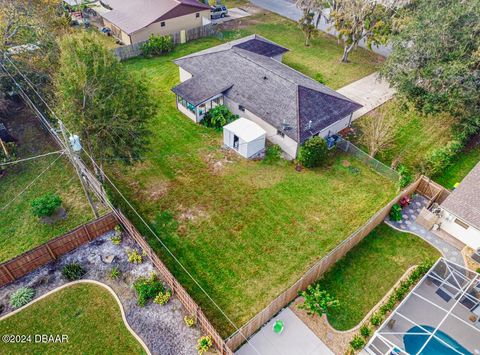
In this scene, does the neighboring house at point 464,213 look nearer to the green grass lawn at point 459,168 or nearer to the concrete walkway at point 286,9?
the green grass lawn at point 459,168

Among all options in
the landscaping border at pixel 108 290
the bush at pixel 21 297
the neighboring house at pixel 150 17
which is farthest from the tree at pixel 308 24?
the bush at pixel 21 297

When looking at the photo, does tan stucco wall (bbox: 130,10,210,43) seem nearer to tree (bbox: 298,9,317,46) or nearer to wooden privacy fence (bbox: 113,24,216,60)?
wooden privacy fence (bbox: 113,24,216,60)

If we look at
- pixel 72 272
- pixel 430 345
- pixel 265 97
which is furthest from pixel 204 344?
pixel 265 97

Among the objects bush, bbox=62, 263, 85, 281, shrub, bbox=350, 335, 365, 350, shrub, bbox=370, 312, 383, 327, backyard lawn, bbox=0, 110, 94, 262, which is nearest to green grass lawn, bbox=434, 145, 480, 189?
shrub, bbox=370, 312, 383, 327

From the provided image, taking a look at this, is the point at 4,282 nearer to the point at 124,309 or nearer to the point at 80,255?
the point at 80,255

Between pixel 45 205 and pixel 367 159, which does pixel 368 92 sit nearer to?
pixel 367 159
